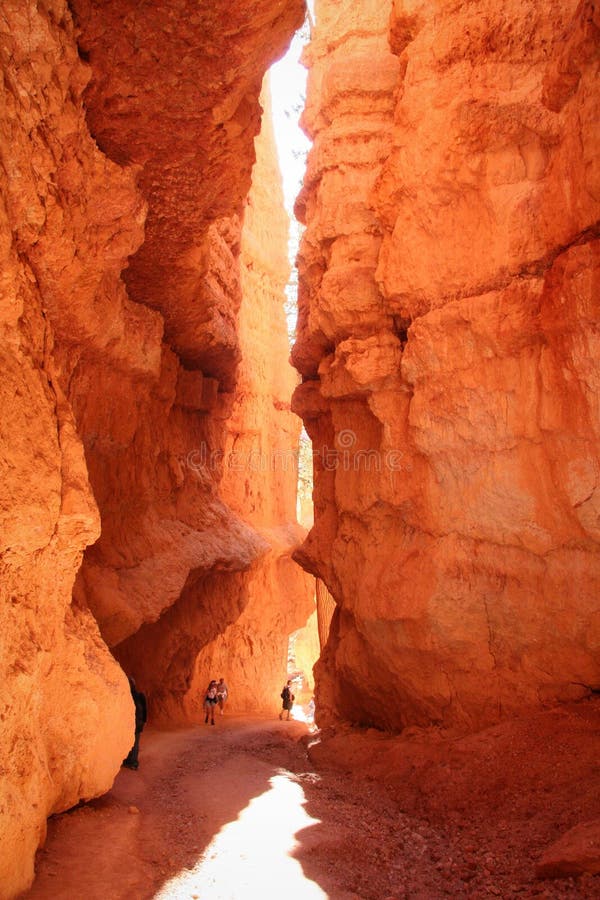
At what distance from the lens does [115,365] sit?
24.7 feet

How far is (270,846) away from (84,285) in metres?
4.63

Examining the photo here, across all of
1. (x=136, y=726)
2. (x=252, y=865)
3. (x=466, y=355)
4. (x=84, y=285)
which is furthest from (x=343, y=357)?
(x=252, y=865)

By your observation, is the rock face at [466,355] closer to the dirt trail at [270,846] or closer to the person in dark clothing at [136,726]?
the dirt trail at [270,846]

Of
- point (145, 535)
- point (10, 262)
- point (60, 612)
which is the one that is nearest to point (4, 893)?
point (60, 612)

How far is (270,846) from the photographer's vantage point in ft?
16.2

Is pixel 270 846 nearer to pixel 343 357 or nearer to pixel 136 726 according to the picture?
pixel 136 726

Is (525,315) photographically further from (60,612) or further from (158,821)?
(158,821)

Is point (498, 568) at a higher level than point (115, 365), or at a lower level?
lower

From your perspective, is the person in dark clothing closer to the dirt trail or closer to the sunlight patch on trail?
the dirt trail

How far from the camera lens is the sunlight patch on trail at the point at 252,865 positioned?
4.12 m

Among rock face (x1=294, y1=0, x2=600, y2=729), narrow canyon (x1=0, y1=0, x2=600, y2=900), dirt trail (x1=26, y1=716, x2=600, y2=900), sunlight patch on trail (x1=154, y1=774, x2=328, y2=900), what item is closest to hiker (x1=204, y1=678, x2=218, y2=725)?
narrow canyon (x1=0, y1=0, x2=600, y2=900)

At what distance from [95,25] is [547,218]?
3.94 meters

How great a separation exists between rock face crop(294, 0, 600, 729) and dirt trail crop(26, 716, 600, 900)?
123 cm

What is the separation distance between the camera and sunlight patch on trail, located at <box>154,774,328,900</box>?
13.5 feet
